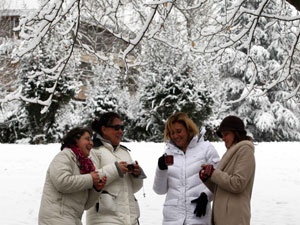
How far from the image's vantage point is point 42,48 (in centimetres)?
1886

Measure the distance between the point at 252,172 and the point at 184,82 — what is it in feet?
50.6

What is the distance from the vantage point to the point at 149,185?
1075cm

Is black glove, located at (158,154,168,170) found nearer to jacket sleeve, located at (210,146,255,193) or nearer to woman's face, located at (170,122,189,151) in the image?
woman's face, located at (170,122,189,151)

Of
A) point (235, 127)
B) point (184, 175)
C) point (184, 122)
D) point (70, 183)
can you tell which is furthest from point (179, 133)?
point (70, 183)

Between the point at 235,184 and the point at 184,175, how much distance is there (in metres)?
0.56

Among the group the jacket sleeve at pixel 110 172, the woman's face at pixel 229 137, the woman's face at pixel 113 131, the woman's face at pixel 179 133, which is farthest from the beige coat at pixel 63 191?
the woman's face at pixel 229 137

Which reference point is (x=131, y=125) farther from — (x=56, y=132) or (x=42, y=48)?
(x=42, y=48)

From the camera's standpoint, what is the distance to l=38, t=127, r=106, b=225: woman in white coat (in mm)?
3936

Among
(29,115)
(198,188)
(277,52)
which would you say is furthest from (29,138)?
(277,52)

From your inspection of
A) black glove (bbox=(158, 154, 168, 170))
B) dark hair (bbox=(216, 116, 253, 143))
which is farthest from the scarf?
dark hair (bbox=(216, 116, 253, 143))

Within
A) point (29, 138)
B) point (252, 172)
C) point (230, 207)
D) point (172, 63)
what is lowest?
point (29, 138)

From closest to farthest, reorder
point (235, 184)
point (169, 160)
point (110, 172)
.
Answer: point (235, 184), point (110, 172), point (169, 160)

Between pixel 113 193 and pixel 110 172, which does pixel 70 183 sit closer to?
pixel 110 172

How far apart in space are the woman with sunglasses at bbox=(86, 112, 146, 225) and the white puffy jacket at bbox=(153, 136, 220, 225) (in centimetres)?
25
